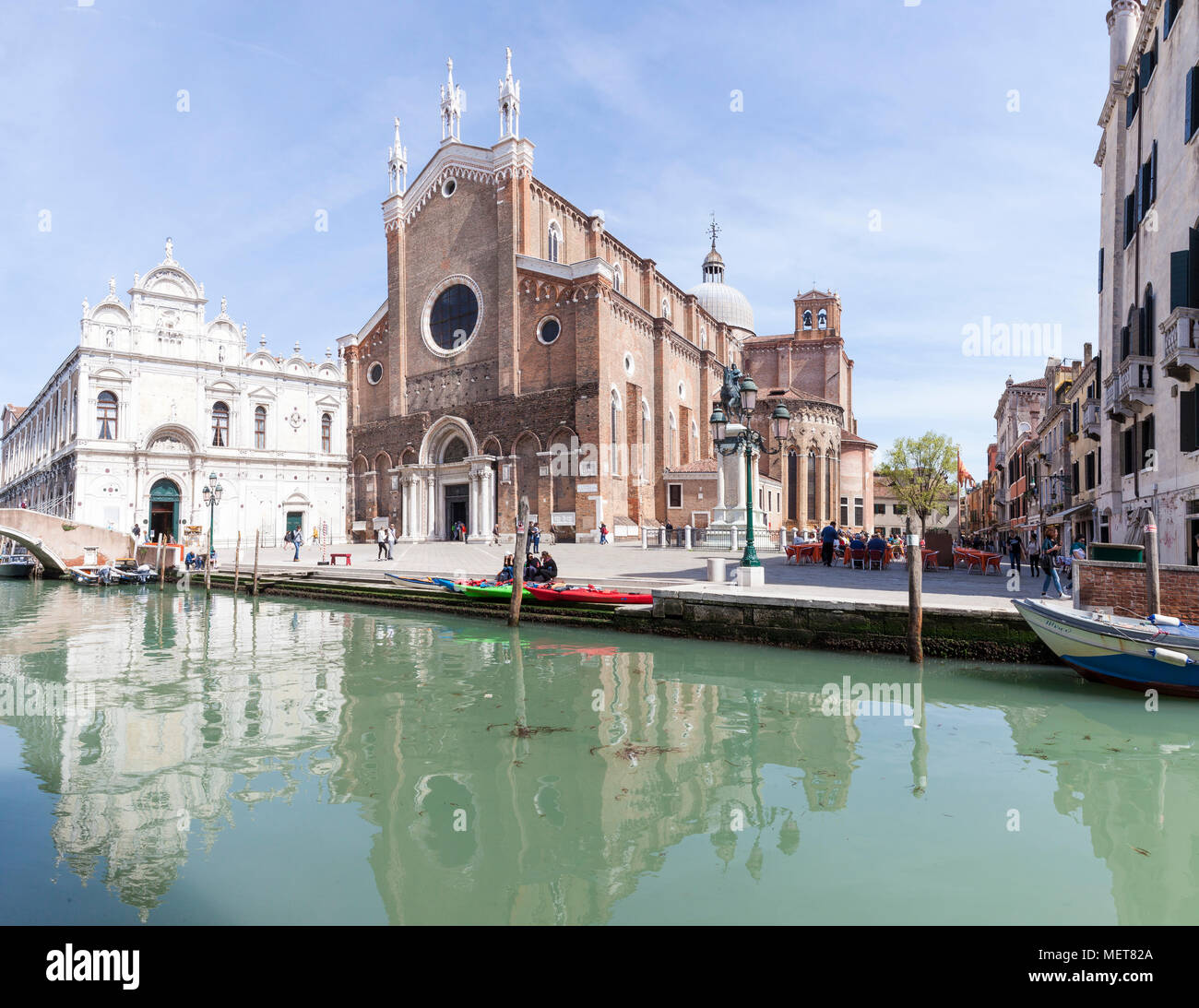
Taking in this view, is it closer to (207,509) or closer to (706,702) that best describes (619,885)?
(706,702)

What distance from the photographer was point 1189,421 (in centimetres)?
1086

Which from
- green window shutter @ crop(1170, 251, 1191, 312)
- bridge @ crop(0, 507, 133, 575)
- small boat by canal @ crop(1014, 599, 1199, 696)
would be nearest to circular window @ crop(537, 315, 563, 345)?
bridge @ crop(0, 507, 133, 575)

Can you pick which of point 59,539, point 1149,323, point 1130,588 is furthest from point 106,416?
point 1149,323

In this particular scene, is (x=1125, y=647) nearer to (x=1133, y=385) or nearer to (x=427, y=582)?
(x=1133, y=385)

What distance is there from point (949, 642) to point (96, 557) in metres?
29.3

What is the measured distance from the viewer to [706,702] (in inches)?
317

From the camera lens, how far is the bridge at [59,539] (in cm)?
2597

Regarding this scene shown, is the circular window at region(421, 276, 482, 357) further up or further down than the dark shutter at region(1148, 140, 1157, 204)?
further up

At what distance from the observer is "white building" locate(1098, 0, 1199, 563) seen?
1084 centimetres

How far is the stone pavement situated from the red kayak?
1007mm

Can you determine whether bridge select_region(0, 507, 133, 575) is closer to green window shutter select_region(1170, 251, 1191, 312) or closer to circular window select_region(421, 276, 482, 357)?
circular window select_region(421, 276, 482, 357)

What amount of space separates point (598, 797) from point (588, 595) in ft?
27.7

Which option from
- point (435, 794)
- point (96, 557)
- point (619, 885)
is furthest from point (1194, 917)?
point (96, 557)

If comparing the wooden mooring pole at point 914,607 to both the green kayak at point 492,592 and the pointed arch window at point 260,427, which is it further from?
the pointed arch window at point 260,427
